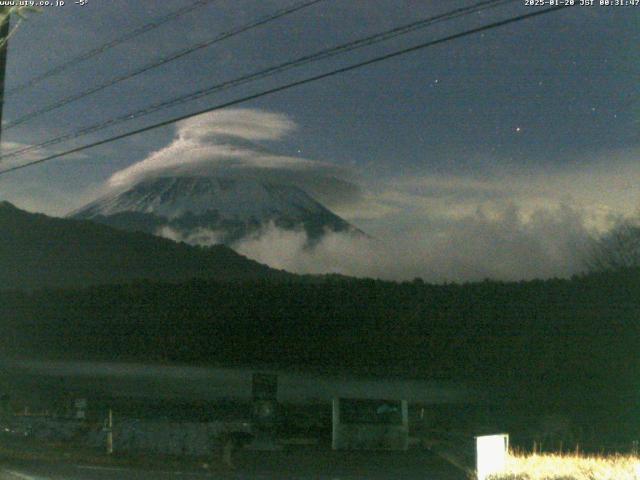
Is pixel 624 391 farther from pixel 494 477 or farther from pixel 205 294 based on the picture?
pixel 205 294

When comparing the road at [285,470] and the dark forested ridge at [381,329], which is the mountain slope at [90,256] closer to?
the dark forested ridge at [381,329]

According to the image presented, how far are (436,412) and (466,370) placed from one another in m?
14.2

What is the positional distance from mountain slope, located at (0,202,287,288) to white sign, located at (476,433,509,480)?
66.2 m


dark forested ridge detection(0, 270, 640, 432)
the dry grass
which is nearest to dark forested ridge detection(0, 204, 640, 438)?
dark forested ridge detection(0, 270, 640, 432)

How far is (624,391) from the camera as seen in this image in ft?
118

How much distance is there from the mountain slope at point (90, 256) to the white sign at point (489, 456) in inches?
2605

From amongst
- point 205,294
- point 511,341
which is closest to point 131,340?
point 205,294

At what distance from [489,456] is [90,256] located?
270ft

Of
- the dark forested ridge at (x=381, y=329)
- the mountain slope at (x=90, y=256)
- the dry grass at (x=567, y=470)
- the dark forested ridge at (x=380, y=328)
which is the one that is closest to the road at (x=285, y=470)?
the dry grass at (x=567, y=470)

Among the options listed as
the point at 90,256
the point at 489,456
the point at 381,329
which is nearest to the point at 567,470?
the point at 489,456

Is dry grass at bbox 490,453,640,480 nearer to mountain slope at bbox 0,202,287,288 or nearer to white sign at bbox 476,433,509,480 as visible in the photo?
white sign at bbox 476,433,509,480

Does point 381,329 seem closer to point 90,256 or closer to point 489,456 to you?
point 489,456

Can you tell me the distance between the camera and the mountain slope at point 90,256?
277 ft

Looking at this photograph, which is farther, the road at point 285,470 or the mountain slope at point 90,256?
the mountain slope at point 90,256
